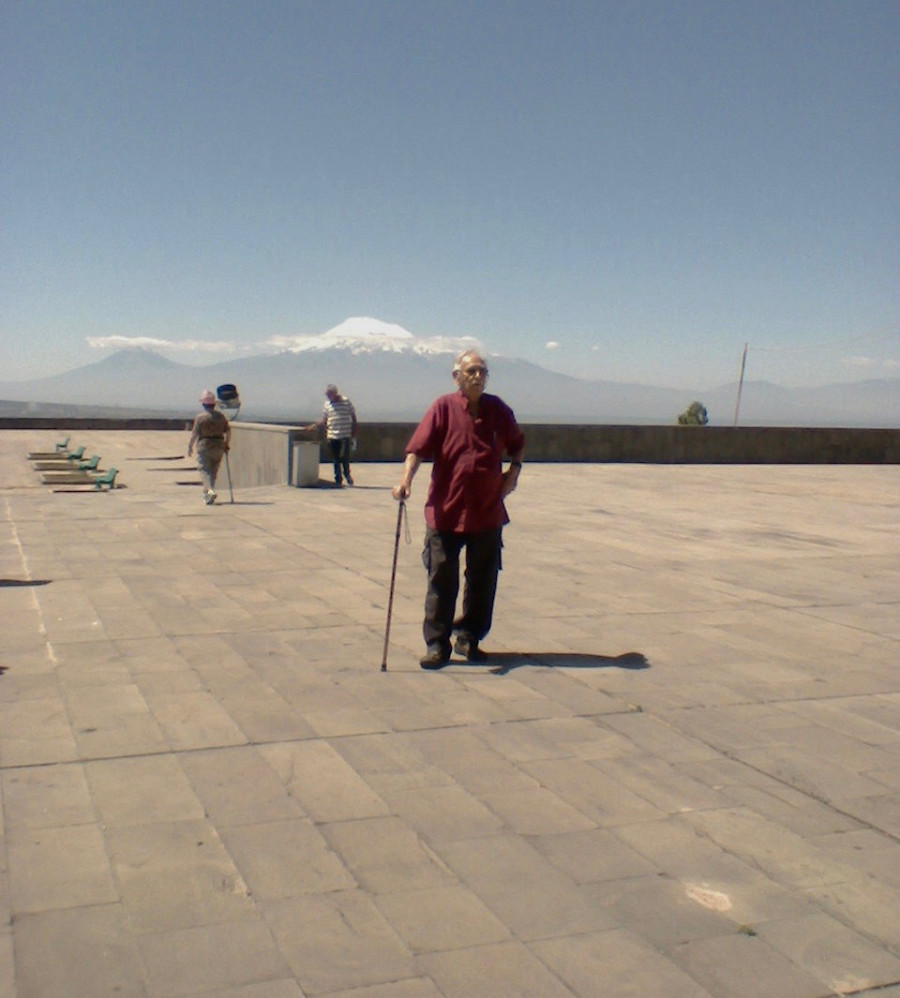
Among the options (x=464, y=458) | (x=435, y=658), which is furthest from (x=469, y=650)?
(x=464, y=458)

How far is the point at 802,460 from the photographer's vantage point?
2933cm

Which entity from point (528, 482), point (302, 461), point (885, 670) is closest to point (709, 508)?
point (528, 482)

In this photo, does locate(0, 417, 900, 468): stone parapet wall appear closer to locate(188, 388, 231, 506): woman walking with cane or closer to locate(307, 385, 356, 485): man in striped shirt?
locate(307, 385, 356, 485): man in striped shirt

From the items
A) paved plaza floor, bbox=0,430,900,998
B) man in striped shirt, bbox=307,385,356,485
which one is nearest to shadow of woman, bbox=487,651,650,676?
paved plaza floor, bbox=0,430,900,998

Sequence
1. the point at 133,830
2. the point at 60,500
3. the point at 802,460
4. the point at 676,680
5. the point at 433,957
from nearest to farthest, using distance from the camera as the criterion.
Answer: the point at 433,957 < the point at 133,830 < the point at 676,680 < the point at 60,500 < the point at 802,460

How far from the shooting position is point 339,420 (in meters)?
18.3

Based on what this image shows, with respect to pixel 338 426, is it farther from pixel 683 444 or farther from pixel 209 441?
pixel 683 444

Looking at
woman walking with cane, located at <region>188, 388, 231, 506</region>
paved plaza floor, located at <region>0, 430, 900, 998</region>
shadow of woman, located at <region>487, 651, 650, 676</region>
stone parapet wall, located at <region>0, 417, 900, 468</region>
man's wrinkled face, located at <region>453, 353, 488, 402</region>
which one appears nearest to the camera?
paved plaza floor, located at <region>0, 430, 900, 998</region>

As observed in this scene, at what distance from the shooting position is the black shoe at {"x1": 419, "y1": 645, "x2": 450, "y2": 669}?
21.9ft

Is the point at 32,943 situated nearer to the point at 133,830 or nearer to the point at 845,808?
the point at 133,830

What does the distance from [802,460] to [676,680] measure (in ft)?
78.7

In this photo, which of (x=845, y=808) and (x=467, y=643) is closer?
(x=845, y=808)

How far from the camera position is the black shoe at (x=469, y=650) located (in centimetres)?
689

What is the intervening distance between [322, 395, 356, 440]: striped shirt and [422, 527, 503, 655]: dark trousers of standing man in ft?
37.5
